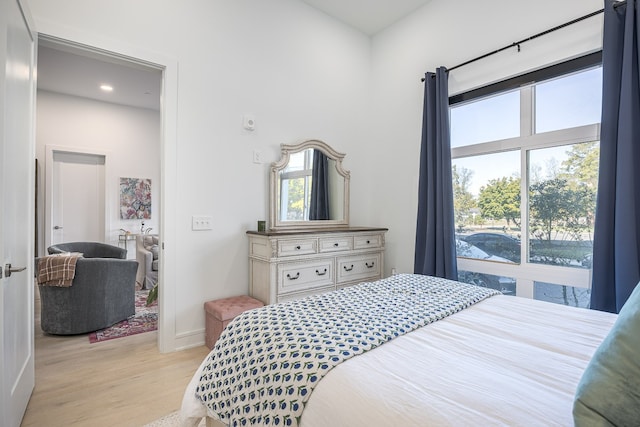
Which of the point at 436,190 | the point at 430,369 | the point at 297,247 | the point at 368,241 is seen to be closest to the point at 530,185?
the point at 436,190

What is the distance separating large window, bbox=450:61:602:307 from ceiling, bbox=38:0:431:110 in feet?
4.53

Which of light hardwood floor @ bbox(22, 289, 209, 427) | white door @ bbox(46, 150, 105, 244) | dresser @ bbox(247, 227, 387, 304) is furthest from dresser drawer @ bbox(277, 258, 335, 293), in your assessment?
white door @ bbox(46, 150, 105, 244)

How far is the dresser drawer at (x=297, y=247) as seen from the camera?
262cm

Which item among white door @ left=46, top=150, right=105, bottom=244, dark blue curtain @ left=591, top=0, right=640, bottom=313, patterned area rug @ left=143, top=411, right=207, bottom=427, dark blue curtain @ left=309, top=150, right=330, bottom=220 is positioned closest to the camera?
patterned area rug @ left=143, top=411, right=207, bottom=427

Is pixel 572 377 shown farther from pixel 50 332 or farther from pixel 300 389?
pixel 50 332

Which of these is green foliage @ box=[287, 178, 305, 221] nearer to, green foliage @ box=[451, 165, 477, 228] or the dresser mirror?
the dresser mirror

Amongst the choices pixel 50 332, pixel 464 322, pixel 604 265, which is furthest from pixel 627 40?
pixel 50 332

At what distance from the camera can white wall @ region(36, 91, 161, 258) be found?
481 centimetres

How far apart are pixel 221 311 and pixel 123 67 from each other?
3476 millimetres

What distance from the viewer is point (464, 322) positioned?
4.19 ft

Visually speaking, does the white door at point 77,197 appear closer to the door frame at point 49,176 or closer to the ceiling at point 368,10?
the door frame at point 49,176

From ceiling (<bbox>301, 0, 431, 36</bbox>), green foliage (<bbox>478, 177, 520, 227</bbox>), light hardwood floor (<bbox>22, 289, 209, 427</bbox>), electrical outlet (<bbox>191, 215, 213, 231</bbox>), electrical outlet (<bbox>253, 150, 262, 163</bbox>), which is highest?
ceiling (<bbox>301, 0, 431, 36</bbox>)

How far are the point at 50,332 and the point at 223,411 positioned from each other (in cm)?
283

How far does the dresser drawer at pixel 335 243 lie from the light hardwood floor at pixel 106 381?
1317mm
